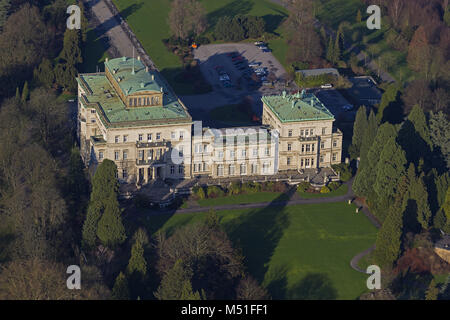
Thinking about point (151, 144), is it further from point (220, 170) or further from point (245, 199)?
point (245, 199)

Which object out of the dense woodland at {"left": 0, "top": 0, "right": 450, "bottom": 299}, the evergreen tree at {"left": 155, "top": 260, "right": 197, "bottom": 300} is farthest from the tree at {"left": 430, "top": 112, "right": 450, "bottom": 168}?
the evergreen tree at {"left": 155, "top": 260, "right": 197, "bottom": 300}

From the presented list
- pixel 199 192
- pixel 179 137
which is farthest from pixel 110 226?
pixel 179 137

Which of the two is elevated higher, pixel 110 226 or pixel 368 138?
pixel 368 138

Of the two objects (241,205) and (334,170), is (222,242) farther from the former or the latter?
(334,170)

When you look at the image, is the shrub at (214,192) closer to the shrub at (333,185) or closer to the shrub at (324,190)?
the shrub at (324,190)

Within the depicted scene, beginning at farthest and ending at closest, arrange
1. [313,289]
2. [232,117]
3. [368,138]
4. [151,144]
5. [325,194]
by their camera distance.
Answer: [232,117] < [368,138] < [325,194] < [151,144] < [313,289]

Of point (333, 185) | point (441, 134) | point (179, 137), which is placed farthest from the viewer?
point (441, 134)

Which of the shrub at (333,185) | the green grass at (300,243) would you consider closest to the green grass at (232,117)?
the shrub at (333,185)

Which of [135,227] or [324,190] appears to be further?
[324,190]
